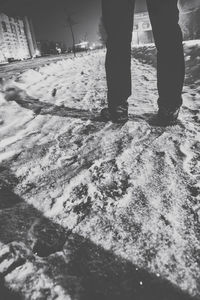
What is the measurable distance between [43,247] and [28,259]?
7 centimetres

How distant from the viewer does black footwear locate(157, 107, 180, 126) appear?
1.80 m

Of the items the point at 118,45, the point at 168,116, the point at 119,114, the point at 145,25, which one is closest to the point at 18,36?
the point at 145,25

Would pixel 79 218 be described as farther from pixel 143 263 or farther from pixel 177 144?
pixel 177 144

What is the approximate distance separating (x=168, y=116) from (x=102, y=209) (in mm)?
1096

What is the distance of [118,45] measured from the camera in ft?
5.94

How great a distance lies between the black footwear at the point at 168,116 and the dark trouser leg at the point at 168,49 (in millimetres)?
33

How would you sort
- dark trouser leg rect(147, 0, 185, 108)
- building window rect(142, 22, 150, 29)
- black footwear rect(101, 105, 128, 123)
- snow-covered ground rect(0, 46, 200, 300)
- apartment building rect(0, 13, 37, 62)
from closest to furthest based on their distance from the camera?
1. snow-covered ground rect(0, 46, 200, 300)
2. dark trouser leg rect(147, 0, 185, 108)
3. black footwear rect(101, 105, 128, 123)
4. building window rect(142, 22, 150, 29)
5. apartment building rect(0, 13, 37, 62)

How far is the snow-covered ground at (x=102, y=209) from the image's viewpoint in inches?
28.4

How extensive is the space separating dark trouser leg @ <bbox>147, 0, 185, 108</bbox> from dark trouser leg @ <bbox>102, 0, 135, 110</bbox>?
0.63ft

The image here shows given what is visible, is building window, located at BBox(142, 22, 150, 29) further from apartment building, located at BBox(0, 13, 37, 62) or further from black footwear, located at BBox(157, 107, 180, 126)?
black footwear, located at BBox(157, 107, 180, 126)

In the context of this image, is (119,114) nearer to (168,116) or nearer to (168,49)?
(168,116)

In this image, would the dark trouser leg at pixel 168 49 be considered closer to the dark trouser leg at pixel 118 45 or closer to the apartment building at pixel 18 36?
the dark trouser leg at pixel 118 45

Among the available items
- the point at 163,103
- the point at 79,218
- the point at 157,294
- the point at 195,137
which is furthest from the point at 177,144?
the point at 157,294

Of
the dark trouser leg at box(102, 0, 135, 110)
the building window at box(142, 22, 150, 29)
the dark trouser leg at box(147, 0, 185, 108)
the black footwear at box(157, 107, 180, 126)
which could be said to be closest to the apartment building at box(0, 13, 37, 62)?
the building window at box(142, 22, 150, 29)
